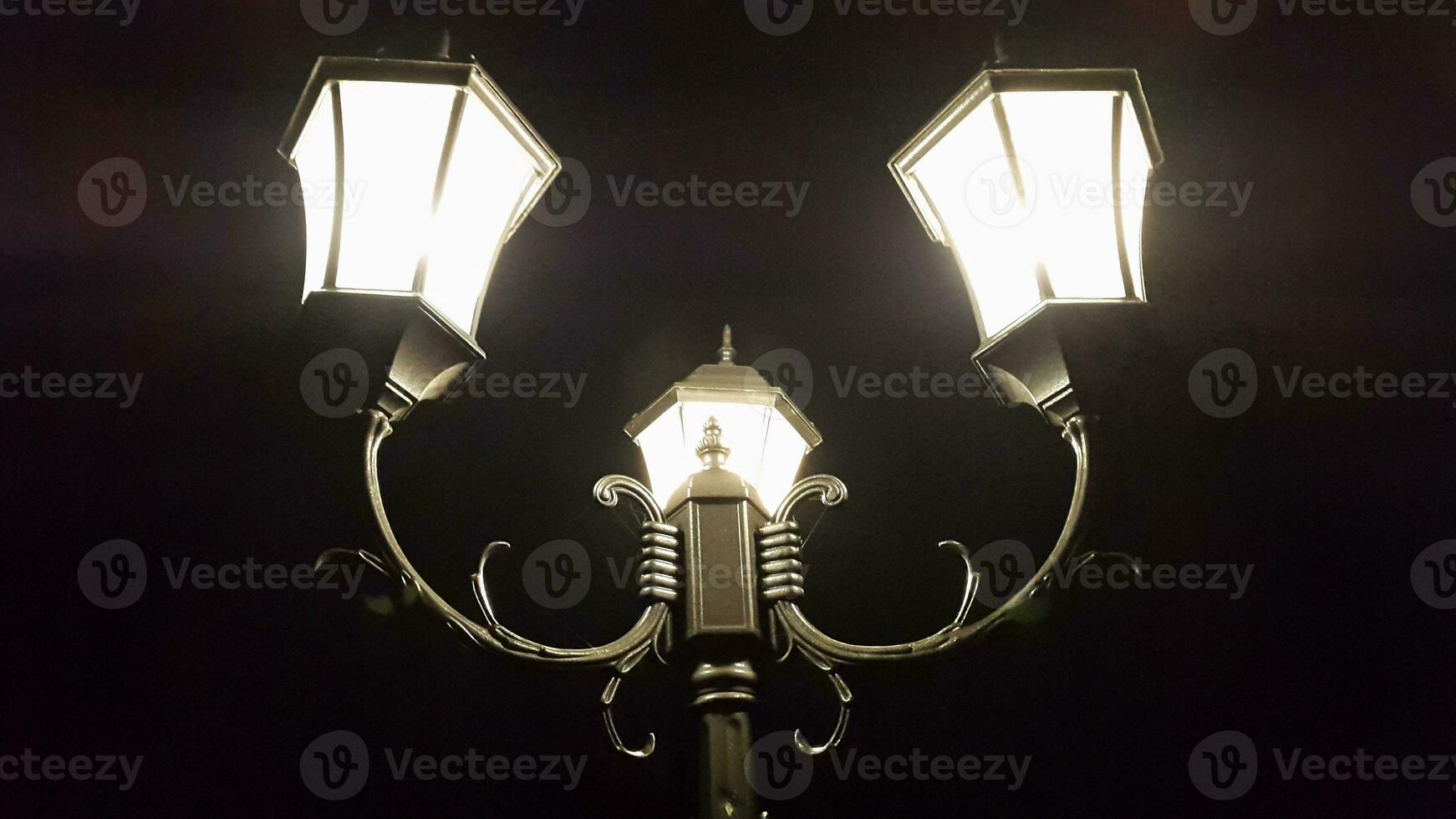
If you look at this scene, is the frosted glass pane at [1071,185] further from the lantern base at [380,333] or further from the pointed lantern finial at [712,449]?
the lantern base at [380,333]

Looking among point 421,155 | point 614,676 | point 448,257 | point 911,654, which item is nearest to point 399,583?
point 614,676

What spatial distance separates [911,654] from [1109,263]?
809 millimetres

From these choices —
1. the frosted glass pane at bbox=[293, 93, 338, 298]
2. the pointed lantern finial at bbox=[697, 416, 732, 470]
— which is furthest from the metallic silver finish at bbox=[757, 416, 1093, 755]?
the frosted glass pane at bbox=[293, 93, 338, 298]

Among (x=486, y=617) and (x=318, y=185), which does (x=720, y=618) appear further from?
(x=318, y=185)

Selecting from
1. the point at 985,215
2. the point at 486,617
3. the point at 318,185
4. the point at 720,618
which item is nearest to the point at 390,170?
the point at 318,185

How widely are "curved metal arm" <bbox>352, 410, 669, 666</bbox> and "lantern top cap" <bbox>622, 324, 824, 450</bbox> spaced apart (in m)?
0.60

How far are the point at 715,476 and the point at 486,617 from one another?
581 mm

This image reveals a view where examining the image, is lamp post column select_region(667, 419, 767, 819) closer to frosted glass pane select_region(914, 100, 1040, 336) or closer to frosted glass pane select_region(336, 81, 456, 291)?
frosted glass pane select_region(914, 100, 1040, 336)

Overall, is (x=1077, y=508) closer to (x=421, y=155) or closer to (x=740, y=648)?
(x=740, y=648)

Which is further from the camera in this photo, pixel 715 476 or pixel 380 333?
pixel 715 476

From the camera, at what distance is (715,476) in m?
2.49

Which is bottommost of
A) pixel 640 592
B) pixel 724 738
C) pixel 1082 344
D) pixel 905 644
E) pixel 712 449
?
pixel 724 738

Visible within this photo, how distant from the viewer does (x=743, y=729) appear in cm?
219

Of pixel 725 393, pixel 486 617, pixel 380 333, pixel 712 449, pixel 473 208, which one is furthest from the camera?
pixel 725 393
